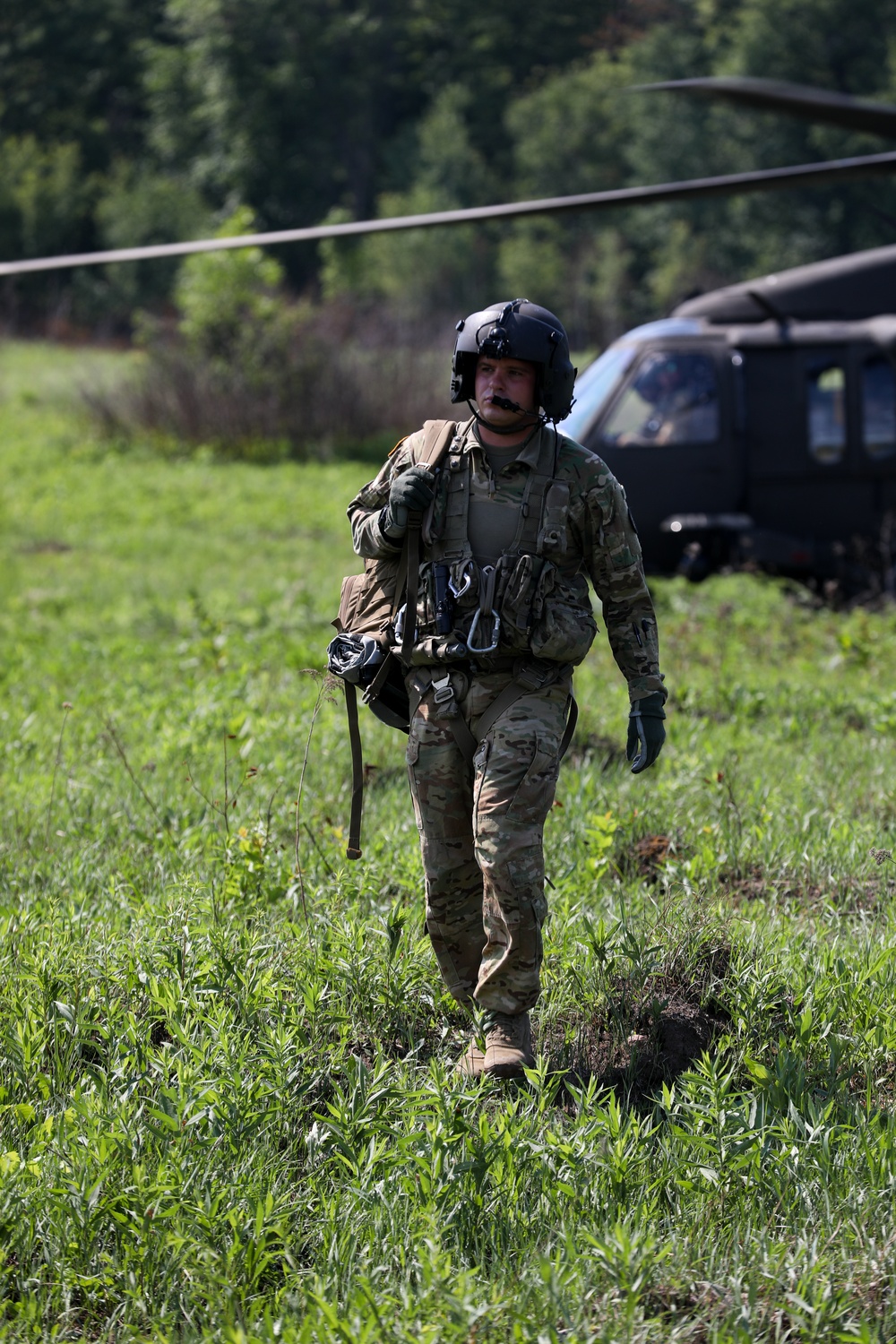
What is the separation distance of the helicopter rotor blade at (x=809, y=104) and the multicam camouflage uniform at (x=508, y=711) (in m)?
2.36

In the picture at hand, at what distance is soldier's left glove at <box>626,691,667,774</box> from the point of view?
3779 millimetres

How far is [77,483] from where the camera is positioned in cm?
1991

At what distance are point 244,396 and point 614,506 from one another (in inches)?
821

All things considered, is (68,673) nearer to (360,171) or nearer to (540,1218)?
(540,1218)

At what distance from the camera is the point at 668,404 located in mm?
11664

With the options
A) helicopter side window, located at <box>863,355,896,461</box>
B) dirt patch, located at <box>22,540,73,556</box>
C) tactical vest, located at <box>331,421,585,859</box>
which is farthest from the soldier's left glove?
dirt patch, located at <box>22,540,73,556</box>

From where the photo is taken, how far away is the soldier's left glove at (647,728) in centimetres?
378

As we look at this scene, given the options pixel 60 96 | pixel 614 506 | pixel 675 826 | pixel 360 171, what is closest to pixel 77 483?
pixel 675 826

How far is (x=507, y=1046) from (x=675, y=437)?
8.62 meters

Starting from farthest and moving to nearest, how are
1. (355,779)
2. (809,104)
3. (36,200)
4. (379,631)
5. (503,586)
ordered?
1. (36,200)
2. (809,104)
3. (355,779)
4. (379,631)
5. (503,586)

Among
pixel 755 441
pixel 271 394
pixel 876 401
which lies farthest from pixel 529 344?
pixel 271 394

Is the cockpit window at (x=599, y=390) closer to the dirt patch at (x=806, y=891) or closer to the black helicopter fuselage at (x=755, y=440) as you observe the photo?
the black helicopter fuselage at (x=755, y=440)

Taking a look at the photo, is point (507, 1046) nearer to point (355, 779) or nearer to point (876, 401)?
point (355, 779)

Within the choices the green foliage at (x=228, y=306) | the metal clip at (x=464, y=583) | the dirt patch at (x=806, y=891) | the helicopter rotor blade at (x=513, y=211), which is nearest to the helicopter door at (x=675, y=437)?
the helicopter rotor blade at (x=513, y=211)
